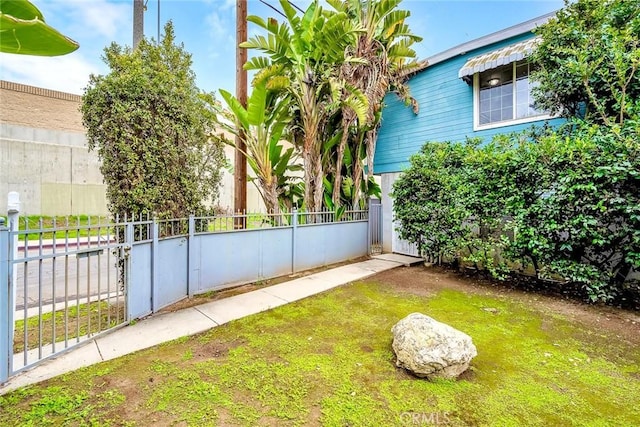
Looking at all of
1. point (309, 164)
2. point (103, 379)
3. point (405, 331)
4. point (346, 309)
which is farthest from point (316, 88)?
point (103, 379)

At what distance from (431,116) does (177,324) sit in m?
8.22

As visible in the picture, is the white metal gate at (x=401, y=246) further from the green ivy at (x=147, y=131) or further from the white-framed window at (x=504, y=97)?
the green ivy at (x=147, y=131)

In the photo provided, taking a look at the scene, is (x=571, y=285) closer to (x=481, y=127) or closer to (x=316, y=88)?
(x=481, y=127)

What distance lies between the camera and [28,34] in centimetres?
94

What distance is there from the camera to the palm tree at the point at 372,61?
24.2 ft

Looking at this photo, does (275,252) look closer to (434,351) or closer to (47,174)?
(434,351)

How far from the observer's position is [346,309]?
186 inches

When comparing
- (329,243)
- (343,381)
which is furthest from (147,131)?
(329,243)

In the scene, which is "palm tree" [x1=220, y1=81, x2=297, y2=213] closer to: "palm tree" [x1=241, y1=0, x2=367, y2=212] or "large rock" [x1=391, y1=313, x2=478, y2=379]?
"palm tree" [x1=241, y1=0, x2=367, y2=212]

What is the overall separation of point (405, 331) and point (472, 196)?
3.94 metres

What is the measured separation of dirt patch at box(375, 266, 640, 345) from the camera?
13.7 ft

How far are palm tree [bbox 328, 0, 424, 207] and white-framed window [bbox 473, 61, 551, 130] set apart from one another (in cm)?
184

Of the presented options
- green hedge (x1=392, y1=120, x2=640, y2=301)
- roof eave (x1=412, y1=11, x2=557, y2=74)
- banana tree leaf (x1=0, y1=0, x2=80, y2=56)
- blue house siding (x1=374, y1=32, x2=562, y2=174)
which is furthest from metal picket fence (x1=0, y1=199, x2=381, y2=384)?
roof eave (x1=412, y1=11, x2=557, y2=74)

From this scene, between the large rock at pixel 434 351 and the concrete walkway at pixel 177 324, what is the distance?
2.45 metres
